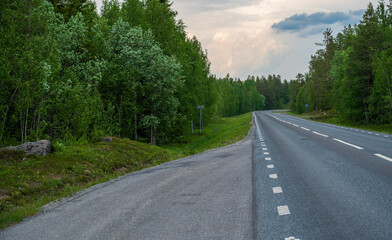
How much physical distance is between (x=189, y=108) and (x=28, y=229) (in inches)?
1181

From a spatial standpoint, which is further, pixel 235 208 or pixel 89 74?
pixel 89 74

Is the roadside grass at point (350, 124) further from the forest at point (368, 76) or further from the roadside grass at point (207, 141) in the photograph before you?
the roadside grass at point (207, 141)

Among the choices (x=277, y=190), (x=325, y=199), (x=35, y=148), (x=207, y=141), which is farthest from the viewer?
(x=207, y=141)

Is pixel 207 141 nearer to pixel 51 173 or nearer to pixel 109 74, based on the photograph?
pixel 109 74

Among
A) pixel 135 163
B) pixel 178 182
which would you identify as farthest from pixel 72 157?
pixel 178 182

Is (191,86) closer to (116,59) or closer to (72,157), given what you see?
(116,59)

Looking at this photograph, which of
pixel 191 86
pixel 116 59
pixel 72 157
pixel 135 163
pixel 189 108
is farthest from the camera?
pixel 191 86

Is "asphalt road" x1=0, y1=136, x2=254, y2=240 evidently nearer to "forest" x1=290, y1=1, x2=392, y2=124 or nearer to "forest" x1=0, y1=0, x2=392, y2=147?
"forest" x1=0, y1=0, x2=392, y2=147

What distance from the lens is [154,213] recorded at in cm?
559

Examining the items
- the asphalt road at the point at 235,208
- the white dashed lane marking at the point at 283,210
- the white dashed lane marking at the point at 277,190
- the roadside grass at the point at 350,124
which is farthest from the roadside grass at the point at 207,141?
the white dashed lane marking at the point at 283,210

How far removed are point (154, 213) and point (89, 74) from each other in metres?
18.5

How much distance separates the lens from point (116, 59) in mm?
26234

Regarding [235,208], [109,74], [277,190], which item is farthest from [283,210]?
[109,74]

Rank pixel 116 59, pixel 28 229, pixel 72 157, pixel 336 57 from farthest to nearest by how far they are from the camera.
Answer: pixel 336 57 → pixel 116 59 → pixel 72 157 → pixel 28 229
